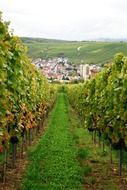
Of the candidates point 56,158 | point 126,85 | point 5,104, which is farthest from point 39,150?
point 5,104

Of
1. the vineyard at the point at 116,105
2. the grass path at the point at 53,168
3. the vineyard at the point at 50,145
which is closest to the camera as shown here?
the vineyard at the point at 50,145

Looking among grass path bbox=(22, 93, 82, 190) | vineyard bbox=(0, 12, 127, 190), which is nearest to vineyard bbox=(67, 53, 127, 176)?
vineyard bbox=(0, 12, 127, 190)

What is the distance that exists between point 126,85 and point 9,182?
4904 millimetres

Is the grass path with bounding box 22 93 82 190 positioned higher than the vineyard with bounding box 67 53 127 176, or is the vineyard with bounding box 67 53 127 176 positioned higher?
the vineyard with bounding box 67 53 127 176

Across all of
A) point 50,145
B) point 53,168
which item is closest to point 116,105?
point 53,168

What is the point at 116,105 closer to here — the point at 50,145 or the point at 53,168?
the point at 53,168

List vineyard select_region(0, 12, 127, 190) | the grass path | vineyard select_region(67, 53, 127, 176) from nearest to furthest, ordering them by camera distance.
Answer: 1. vineyard select_region(0, 12, 127, 190)
2. the grass path
3. vineyard select_region(67, 53, 127, 176)

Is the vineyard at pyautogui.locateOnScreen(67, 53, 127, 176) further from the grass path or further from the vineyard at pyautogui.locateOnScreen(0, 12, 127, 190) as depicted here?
the grass path

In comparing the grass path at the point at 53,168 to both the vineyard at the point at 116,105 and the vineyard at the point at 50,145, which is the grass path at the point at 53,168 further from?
the vineyard at the point at 116,105

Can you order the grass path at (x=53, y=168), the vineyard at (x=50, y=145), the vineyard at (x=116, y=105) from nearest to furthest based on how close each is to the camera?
the vineyard at (x=50, y=145)
the grass path at (x=53, y=168)
the vineyard at (x=116, y=105)

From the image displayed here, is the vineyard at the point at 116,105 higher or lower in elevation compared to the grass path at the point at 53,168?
higher

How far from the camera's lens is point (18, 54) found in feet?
47.8

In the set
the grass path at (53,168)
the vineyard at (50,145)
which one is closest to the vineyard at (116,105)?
the vineyard at (50,145)

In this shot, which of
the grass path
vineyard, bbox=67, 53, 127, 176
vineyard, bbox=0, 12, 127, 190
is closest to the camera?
vineyard, bbox=0, 12, 127, 190
